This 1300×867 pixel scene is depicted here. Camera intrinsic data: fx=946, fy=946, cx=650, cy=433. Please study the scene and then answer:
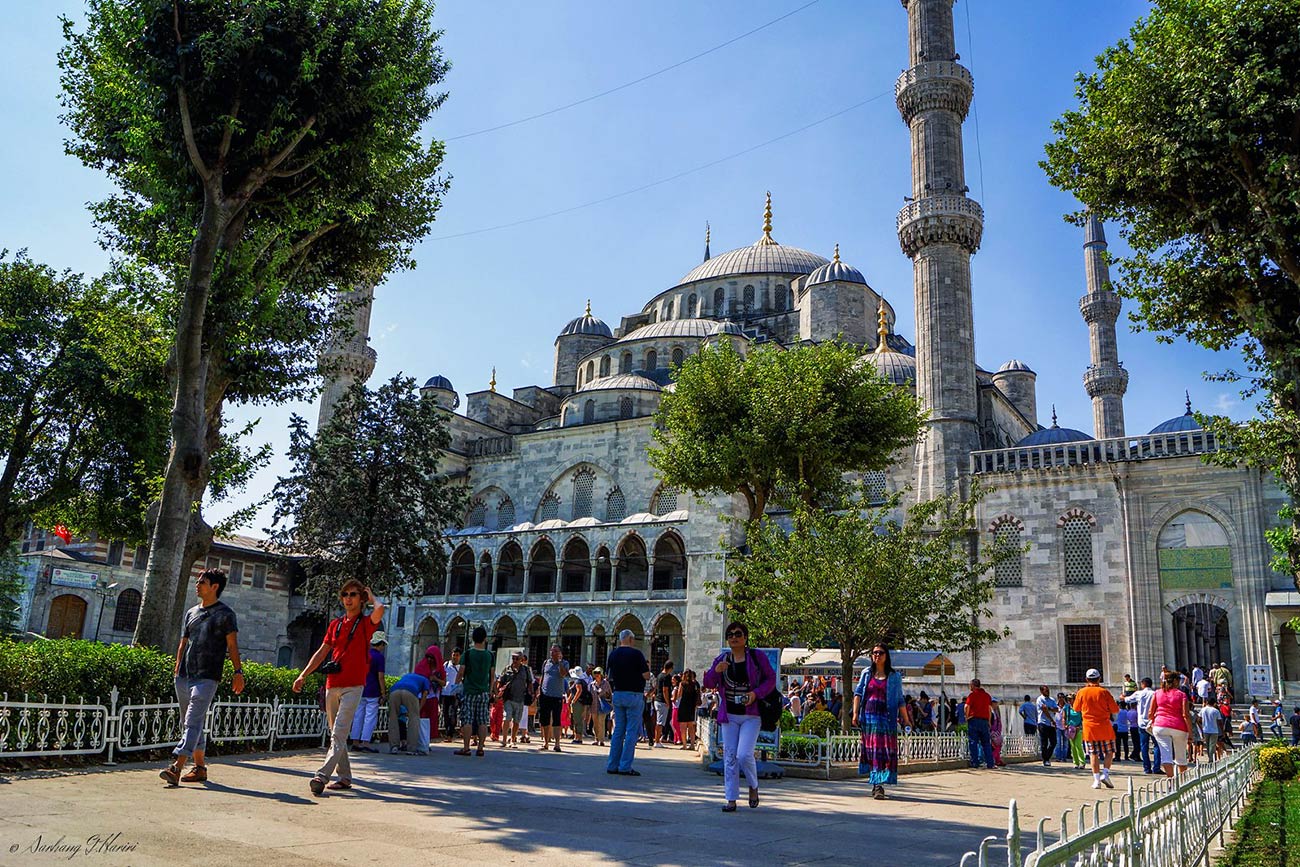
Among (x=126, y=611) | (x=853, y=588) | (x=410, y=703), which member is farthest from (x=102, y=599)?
(x=853, y=588)

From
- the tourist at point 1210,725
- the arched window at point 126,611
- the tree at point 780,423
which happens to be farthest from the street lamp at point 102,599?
the tourist at point 1210,725

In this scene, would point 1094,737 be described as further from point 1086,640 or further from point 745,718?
point 1086,640

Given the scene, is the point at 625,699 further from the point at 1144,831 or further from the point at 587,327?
the point at 587,327

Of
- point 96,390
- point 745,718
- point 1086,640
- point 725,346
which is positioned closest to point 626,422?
point 725,346

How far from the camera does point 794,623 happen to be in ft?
51.1

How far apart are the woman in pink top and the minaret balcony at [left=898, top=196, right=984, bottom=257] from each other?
20.0 m

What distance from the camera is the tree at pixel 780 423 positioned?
1933cm

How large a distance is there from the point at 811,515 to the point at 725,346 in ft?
18.2

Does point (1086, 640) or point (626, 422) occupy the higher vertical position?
point (626, 422)

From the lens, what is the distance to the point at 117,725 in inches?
317

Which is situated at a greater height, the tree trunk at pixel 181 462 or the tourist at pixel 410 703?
the tree trunk at pixel 181 462

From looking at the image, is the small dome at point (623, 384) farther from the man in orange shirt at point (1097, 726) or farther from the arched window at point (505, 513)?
the man in orange shirt at point (1097, 726)

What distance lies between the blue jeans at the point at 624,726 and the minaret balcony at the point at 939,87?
2507 centimetres

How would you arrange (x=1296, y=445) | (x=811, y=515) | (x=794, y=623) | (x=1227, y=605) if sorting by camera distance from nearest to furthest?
(x=1296, y=445) → (x=794, y=623) → (x=811, y=515) → (x=1227, y=605)
